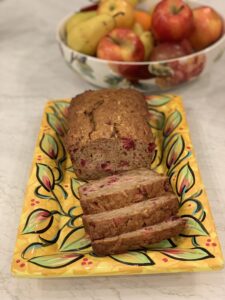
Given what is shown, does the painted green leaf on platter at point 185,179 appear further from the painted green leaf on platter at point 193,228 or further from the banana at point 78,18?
the banana at point 78,18

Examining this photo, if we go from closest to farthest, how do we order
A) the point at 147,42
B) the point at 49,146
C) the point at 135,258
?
the point at 135,258
the point at 49,146
the point at 147,42

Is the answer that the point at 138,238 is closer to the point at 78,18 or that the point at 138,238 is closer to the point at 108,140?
the point at 108,140

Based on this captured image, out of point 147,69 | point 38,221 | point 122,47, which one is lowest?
point 38,221

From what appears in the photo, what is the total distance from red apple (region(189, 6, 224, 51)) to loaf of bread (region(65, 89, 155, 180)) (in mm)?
510

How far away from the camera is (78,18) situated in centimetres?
183

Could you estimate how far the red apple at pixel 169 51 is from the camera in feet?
5.41

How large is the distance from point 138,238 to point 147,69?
0.74 m

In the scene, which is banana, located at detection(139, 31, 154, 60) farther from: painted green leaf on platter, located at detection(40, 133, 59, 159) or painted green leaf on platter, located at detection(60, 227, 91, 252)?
painted green leaf on platter, located at detection(60, 227, 91, 252)

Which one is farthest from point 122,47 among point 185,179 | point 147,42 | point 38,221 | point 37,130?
point 38,221

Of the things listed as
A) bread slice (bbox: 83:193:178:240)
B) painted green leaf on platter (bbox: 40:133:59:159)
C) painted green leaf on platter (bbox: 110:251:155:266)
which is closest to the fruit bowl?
painted green leaf on platter (bbox: 40:133:59:159)

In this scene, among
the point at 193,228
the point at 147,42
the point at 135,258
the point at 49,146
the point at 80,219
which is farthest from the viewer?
the point at 147,42

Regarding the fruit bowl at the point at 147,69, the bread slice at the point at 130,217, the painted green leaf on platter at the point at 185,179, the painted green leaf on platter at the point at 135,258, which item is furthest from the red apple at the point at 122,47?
the painted green leaf on platter at the point at 135,258

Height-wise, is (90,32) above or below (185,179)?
above

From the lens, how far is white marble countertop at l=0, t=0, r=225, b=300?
3.42 ft
